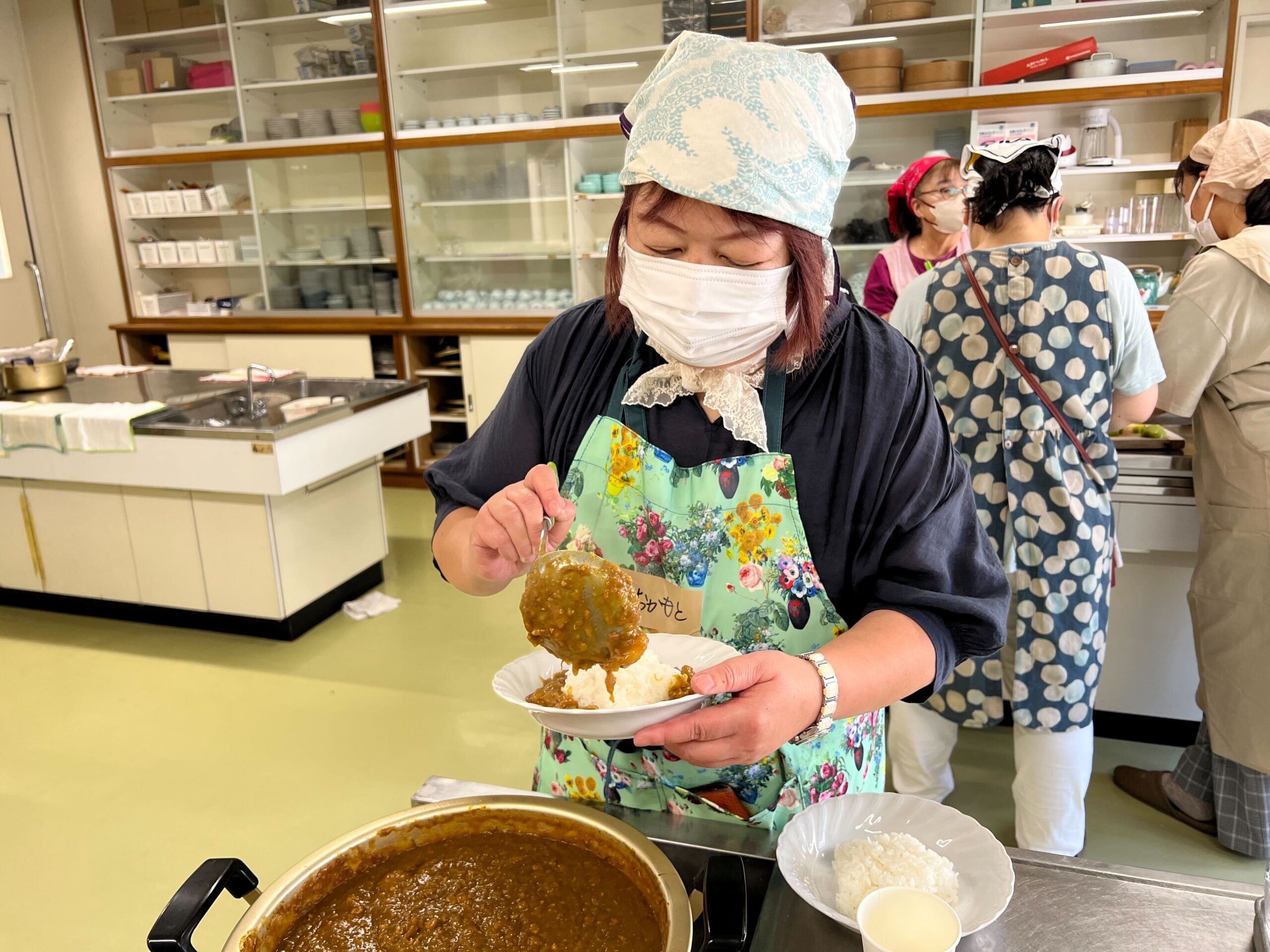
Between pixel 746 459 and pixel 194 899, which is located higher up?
pixel 746 459

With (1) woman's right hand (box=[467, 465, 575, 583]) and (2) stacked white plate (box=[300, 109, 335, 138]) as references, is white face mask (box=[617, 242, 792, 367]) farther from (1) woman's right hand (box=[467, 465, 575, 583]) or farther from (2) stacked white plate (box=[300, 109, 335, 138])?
(2) stacked white plate (box=[300, 109, 335, 138])

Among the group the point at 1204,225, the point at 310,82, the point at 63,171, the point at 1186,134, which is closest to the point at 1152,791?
the point at 1204,225

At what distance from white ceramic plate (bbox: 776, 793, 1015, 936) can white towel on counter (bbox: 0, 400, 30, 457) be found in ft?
12.8

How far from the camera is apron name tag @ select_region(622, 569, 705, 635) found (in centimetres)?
116

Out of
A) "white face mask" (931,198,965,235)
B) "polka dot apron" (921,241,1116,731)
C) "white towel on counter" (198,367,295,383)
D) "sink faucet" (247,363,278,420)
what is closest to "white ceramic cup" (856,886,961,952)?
"polka dot apron" (921,241,1116,731)

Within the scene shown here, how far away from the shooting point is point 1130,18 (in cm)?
443

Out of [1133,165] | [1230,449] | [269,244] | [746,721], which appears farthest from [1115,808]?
[269,244]

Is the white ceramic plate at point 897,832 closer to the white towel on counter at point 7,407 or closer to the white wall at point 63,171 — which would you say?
the white towel on counter at point 7,407

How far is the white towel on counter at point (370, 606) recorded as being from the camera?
3930 millimetres

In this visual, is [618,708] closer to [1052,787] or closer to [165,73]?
[1052,787]

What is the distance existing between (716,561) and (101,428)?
3253 millimetres

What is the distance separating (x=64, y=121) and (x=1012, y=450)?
23.0 ft

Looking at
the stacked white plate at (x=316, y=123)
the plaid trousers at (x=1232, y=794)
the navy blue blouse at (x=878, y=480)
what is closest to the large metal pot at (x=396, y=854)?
the navy blue blouse at (x=878, y=480)

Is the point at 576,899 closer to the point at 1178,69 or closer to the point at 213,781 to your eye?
the point at 213,781
